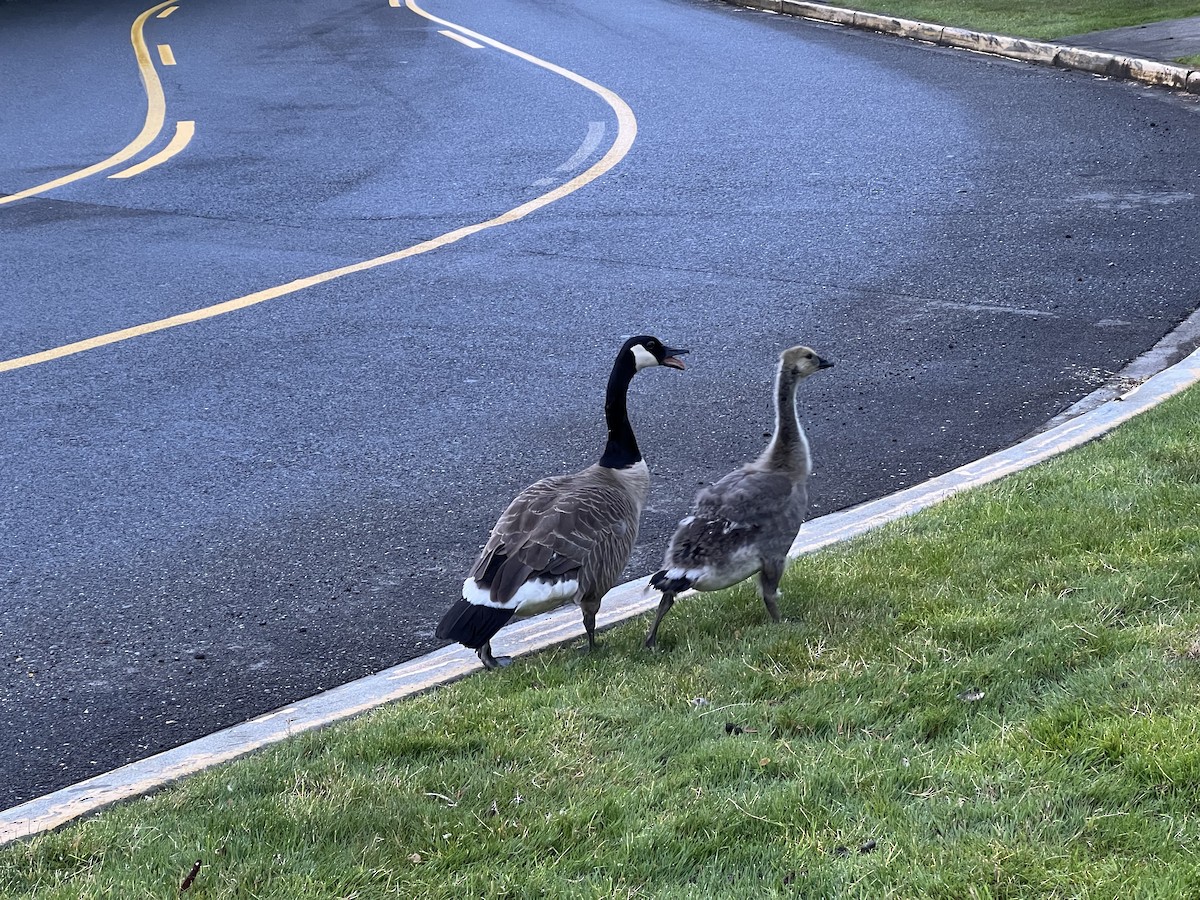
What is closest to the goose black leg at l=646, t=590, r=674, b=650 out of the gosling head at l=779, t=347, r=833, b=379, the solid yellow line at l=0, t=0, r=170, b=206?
the gosling head at l=779, t=347, r=833, b=379

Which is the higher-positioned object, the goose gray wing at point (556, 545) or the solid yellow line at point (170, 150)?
the goose gray wing at point (556, 545)

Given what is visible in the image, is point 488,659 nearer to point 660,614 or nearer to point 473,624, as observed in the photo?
point 473,624

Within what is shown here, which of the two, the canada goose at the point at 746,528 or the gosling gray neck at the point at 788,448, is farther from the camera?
the gosling gray neck at the point at 788,448

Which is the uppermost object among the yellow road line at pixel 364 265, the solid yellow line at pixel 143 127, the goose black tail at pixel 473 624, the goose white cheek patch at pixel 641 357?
the goose white cheek patch at pixel 641 357

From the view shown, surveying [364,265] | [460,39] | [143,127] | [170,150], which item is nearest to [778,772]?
[364,265]

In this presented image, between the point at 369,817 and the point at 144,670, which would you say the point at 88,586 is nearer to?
the point at 144,670

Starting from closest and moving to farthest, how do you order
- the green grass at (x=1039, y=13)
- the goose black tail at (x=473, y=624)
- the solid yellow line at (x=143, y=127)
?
the goose black tail at (x=473, y=624), the solid yellow line at (x=143, y=127), the green grass at (x=1039, y=13)

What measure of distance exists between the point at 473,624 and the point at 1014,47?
49.4 ft

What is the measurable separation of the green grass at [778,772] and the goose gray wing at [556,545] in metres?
0.28

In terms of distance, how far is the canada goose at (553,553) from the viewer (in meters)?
4.74

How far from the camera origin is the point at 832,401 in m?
7.54

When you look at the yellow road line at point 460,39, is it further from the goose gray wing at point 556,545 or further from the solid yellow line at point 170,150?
the goose gray wing at point 556,545

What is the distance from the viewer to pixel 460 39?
21234 millimetres

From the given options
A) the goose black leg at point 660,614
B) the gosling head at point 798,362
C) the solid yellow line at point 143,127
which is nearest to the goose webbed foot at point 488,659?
the goose black leg at point 660,614
